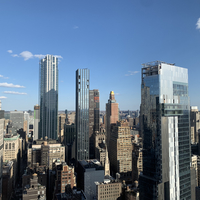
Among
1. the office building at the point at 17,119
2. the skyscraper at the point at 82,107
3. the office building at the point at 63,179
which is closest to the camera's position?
the office building at the point at 63,179

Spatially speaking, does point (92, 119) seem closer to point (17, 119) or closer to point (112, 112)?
point (112, 112)

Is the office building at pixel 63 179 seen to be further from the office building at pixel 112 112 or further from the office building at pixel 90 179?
the office building at pixel 112 112

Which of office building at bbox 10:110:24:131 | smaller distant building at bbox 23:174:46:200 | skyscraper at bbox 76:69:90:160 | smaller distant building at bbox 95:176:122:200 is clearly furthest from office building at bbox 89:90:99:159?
office building at bbox 10:110:24:131

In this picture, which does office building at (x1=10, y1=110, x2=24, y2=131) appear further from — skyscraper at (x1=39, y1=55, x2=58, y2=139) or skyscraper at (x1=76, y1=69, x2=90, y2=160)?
skyscraper at (x1=76, y1=69, x2=90, y2=160)

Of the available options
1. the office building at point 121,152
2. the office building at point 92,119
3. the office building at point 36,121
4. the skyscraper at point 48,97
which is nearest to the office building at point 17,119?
the office building at point 36,121

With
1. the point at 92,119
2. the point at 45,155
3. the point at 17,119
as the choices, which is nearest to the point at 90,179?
the point at 45,155

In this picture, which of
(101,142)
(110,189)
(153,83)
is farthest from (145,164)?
(101,142)
